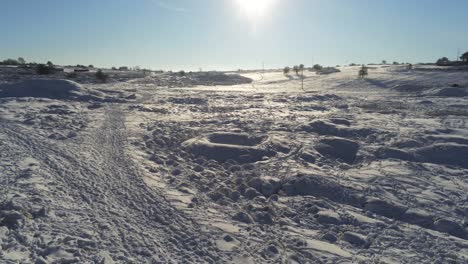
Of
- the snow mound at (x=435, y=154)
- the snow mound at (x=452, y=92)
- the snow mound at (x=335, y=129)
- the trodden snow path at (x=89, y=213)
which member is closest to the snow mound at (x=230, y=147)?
the snow mound at (x=335, y=129)

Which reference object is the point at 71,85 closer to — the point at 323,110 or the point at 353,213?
the point at 323,110

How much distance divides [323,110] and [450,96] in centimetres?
761

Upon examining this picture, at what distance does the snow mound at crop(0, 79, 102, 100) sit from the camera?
1625cm

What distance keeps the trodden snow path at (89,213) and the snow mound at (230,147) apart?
2.01 metres

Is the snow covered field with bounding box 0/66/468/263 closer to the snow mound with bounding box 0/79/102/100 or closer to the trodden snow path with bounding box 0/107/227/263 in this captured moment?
the trodden snow path with bounding box 0/107/227/263

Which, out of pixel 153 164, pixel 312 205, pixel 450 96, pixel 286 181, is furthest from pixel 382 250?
pixel 450 96

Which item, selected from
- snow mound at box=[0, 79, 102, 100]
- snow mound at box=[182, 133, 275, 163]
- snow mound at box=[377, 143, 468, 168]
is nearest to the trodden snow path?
snow mound at box=[182, 133, 275, 163]

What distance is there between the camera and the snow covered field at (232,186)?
5410mm

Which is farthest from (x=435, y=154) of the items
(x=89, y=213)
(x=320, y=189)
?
(x=89, y=213)

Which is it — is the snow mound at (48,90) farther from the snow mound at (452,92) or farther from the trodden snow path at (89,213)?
the snow mound at (452,92)

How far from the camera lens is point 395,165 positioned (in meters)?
8.70

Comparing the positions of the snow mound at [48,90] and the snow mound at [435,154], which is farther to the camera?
the snow mound at [48,90]

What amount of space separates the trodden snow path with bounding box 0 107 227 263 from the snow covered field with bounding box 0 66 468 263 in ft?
0.08

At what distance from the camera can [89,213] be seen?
242 inches
